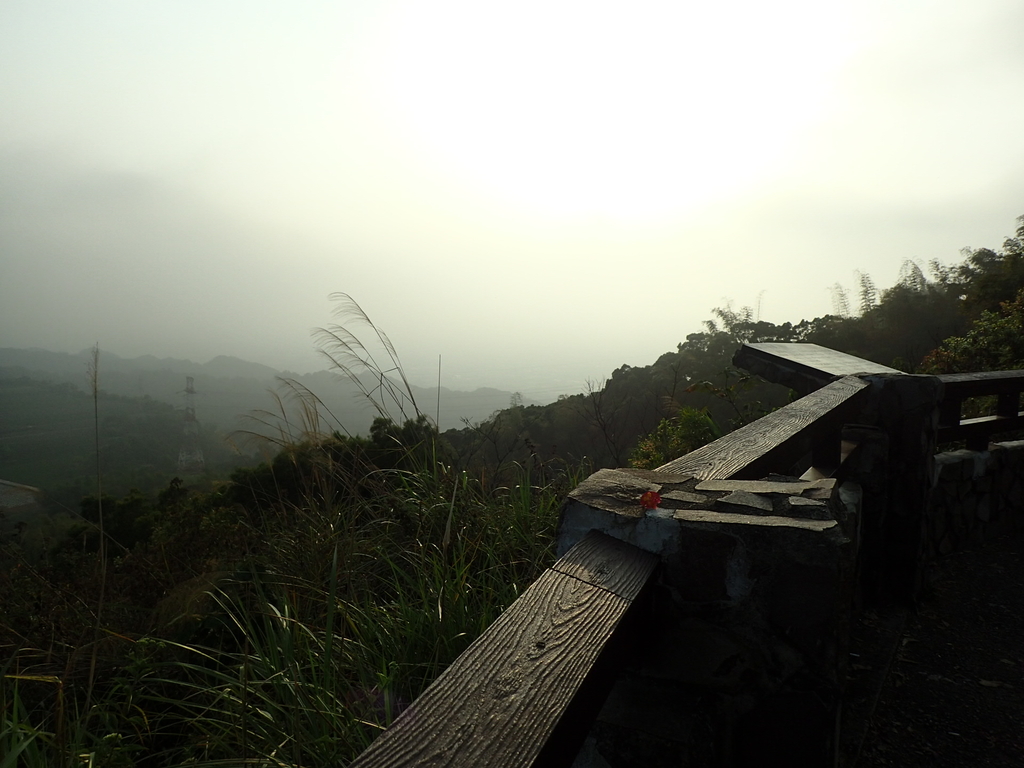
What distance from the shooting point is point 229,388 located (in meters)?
12.0

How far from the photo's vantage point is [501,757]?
58cm

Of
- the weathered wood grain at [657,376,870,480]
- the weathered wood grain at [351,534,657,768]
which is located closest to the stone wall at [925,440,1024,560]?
the weathered wood grain at [657,376,870,480]

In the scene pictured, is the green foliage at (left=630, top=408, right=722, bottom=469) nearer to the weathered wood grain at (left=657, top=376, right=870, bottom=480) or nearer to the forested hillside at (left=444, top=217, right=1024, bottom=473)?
the forested hillside at (left=444, top=217, right=1024, bottom=473)

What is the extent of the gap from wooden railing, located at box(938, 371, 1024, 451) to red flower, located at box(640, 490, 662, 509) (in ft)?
9.03

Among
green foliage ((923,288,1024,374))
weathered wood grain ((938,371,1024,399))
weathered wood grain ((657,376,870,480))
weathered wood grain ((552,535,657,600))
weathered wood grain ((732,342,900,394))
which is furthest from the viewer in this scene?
green foliage ((923,288,1024,374))

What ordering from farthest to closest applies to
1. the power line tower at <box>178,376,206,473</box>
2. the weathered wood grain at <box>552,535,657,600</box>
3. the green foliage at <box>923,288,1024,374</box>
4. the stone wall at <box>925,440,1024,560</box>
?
the power line tower at <box>178,376,206,473</box>
the green foliage at <box>923,288,1024,374</box>
the stone wall at <box>925,440,1024,560</box>
the weathered wood grain at <box>552,535,657,600</box>

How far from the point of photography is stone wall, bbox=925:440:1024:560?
337cm

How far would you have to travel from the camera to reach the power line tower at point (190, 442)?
6668 millimetres

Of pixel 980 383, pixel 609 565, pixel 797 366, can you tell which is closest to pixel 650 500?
pixel 609 565

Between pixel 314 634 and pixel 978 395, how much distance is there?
Result: 12.1 feet

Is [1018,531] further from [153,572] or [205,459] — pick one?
[205,459]

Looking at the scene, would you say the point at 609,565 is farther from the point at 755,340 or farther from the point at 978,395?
the point at 755,340

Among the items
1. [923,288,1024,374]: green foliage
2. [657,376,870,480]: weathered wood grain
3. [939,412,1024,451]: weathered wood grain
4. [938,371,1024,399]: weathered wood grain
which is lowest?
[939,412,1024,451]: weathered wood grain

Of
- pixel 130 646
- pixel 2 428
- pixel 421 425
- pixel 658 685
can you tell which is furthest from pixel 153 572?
pixel 2 428
